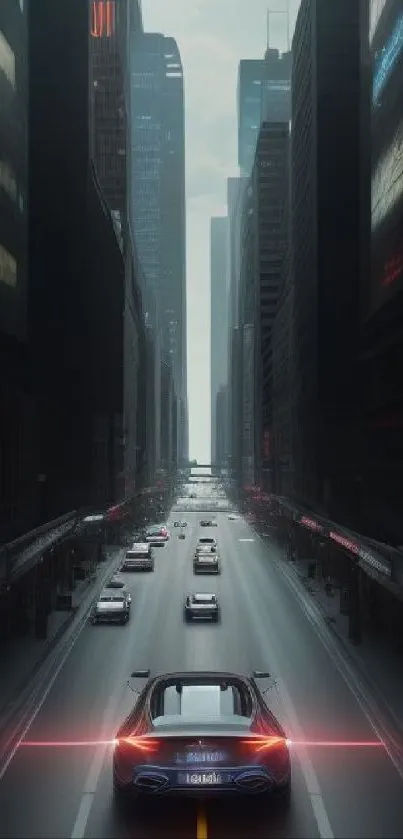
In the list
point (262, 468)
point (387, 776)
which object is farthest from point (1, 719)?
point (262, 468)

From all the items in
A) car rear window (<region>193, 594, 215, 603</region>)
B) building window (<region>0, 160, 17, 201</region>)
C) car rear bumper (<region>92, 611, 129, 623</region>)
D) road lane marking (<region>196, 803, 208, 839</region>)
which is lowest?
car rear bumper (<region>92, 611, 129, 623</region>)

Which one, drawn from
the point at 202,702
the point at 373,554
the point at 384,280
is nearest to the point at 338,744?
the point at 202,702

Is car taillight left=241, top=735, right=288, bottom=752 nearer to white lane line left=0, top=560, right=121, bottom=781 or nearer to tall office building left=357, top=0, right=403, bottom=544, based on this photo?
white lane line left=0, top=560, right=121, bottom=781

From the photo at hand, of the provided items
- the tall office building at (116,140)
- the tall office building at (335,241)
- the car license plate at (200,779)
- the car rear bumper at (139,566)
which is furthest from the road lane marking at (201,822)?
the tall office building at (116,140)

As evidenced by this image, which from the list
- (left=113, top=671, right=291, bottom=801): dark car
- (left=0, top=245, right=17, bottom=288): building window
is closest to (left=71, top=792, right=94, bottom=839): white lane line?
(left=113, top=671, right=291, bottom=801): dark car

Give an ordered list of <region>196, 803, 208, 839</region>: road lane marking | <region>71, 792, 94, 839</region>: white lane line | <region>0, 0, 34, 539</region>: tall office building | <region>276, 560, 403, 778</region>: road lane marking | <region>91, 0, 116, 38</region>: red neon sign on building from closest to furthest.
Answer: <region>196, 803, 208, 839</region>: road lane marking < <region>71, 792, 94, 839</region>: white lane line < <region>276, 560, 403, 778</region>: road lane marking < <region>0, 0, 34, 539</region>: tall office building < <region>91, 0, 116, 38</region>: red neon sign on building

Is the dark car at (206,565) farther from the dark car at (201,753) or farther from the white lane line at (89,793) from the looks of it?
the dark car at (201,753)
